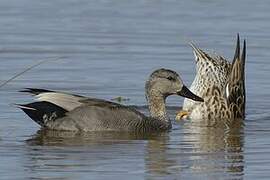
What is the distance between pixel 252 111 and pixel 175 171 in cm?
362

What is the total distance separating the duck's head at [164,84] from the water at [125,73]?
39cm

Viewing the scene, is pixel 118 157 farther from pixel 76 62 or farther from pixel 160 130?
pixel 76 62

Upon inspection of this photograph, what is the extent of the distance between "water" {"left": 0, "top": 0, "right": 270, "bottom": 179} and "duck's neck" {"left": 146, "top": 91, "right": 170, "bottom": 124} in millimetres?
210

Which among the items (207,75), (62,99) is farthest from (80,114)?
(207,75)

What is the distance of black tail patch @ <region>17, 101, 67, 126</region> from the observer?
11.6 m

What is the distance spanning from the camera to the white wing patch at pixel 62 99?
11484mm

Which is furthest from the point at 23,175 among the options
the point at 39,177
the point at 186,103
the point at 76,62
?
the point at 76,62

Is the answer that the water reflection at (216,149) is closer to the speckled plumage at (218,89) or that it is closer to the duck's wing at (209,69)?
the speckled plumage at (218,89)

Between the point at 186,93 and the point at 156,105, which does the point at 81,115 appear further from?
the point at 186,93

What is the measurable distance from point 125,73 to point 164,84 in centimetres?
207

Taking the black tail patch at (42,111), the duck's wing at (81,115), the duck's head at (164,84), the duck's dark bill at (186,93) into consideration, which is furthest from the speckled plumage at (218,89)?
the black tail patch at (42,111)

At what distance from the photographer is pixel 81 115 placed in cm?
1173

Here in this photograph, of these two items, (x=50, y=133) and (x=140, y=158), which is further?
(x=50, y=133)

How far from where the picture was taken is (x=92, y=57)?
15.1 meters
